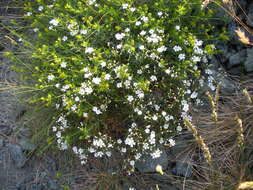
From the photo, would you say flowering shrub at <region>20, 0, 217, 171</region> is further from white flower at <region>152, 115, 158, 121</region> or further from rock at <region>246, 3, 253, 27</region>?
rock at <region>246, 3, 253, 27</region>

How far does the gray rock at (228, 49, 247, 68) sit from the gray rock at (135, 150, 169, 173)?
1.07m

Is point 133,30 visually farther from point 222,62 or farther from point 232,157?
point 232,157

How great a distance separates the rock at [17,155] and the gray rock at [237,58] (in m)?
2.24

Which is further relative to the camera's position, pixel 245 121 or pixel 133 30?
pixel 133 30

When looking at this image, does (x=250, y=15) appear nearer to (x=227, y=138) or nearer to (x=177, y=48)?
(x=177, y=48)

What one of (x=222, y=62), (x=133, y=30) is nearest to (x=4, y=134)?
(x=133, y=30)

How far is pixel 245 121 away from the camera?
2773 millimetres

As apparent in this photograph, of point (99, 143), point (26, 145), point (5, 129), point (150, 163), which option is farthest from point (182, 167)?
point (5, 129)

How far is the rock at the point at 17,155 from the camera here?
348 cm

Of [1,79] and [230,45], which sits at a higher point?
[230,45]

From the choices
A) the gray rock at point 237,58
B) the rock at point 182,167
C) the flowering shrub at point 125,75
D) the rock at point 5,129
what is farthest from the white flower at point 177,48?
the rock at point 5,129

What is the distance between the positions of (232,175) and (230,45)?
1.35 metres

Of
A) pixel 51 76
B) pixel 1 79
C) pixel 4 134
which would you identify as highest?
pixel 51 76

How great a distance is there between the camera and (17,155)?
353 cm
